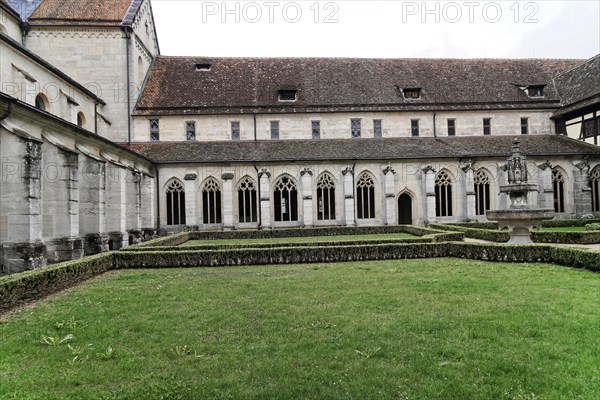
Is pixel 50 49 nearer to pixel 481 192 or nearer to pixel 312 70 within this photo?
pixel 312 70

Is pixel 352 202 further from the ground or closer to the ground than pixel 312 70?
closer to the ground

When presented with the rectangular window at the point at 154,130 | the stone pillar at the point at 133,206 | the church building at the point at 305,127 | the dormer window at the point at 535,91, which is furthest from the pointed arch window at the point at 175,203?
the dormer window at the point at 535,91

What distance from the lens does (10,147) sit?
13.9 meters

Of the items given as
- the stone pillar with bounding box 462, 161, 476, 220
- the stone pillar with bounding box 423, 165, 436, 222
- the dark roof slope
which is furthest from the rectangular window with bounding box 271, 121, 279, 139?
the dark roof slope

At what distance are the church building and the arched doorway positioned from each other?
88mm

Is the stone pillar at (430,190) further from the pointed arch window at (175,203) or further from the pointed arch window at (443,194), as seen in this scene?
the pointed arch window at (175,203)

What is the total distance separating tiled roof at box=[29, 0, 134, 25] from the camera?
27.7 m

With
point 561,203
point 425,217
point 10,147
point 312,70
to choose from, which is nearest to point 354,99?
point 312,70

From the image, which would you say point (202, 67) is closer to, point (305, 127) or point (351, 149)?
point (305, 127)

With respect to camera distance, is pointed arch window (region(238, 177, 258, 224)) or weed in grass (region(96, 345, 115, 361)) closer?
weed in grass (region(96, 345, 115, 361))

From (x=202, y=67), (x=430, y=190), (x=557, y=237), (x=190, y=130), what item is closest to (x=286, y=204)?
(x=190, y=130)

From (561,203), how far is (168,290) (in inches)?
1207

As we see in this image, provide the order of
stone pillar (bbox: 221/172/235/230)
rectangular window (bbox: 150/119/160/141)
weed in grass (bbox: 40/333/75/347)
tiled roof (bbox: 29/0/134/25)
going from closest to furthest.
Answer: weed in grass (bbox: 40/333/75/347)
tiled roof (bbox: 29/0/134/25)
stone pillar (bbox: 221/172/235/230)
rectangular window (bbox: 150/119/160/141)

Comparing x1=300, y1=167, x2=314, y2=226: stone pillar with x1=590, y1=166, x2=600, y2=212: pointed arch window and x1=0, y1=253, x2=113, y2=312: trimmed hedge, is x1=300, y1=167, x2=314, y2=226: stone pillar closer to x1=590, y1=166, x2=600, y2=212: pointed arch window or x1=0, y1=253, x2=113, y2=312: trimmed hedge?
x1=0, y1=253, x2=113, y2=312: trimmed hedge
